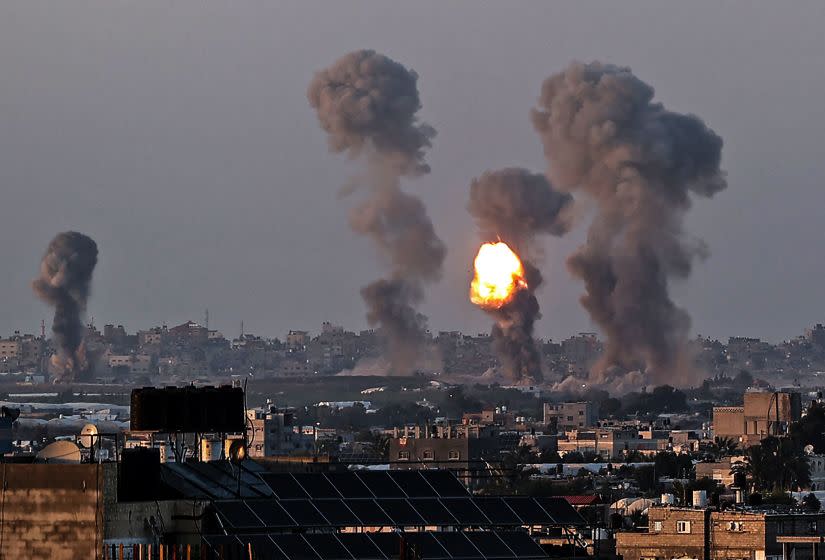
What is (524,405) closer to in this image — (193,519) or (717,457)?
(717,457)

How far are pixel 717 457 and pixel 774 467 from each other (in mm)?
20210

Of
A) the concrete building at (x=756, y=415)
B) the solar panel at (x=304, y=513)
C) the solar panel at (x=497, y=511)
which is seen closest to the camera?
the solar panel at (x=304, y=513)

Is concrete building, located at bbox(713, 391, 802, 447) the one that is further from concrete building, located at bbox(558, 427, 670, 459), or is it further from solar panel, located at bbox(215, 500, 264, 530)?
solar panel, located at bbox(215, 500, 264, 530)

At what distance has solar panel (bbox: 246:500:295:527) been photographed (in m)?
24.5

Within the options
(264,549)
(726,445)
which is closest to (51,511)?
(264,549)

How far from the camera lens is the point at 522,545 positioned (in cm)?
2506

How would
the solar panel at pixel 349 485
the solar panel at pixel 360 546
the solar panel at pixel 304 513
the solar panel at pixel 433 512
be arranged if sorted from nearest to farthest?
the solar panel at pixel 360 546 → the solar panel at pixel 304 513 → the solar panel at pixel 433 512 → the solar panel at pixel 349 485

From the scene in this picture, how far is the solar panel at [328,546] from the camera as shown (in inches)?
934

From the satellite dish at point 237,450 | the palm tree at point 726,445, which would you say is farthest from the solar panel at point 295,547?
the palm tree at point 726,445

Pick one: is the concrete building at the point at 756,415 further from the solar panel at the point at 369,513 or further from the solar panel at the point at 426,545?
the solar panel at the point at 426,545

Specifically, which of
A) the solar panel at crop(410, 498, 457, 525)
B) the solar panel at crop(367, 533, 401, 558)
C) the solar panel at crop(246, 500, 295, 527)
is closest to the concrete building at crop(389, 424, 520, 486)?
the solar panel at crop(410, 498, 457, 525)

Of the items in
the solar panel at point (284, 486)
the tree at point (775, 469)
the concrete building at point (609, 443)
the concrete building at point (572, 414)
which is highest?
the concrete building at point (572, 414)

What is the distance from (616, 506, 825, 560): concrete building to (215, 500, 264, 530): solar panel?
24.1 metres

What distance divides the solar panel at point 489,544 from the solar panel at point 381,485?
1.35m
